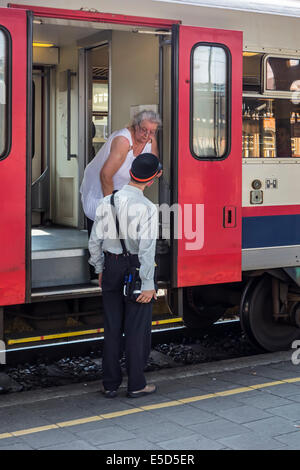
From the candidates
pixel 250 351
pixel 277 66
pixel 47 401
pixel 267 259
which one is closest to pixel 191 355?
pixel 250 351

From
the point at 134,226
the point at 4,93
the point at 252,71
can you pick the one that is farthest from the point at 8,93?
the point at 252,71

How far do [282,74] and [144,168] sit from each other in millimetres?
2145

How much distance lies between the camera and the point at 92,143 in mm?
8461

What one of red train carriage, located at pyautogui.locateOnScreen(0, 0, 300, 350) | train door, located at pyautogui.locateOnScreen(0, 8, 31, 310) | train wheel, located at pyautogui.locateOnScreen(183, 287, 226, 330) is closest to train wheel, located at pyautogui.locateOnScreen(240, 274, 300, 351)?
red train carriage, located at pyautogui.locateOnScreen(0, 0, 300, 350)

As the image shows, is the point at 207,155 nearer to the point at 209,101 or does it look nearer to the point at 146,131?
the point at 209,101

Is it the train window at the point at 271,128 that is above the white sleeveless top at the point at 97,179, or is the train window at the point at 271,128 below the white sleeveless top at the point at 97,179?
Answer: above

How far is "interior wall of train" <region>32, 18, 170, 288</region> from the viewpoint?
6527 millimetres

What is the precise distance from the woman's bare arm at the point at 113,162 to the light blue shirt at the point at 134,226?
60 cm

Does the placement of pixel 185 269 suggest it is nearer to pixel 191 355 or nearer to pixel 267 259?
pixel 267 259

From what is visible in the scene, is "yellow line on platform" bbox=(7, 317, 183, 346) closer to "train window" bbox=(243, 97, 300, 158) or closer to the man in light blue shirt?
the man in light blue shirt

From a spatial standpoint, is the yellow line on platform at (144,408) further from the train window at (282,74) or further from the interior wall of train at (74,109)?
the train window at (282,74)

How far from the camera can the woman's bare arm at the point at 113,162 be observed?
20.4 ft

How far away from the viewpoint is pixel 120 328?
227 inches

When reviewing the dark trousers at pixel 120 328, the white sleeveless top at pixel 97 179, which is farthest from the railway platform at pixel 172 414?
the white sleeveless top at pixel 97 179
